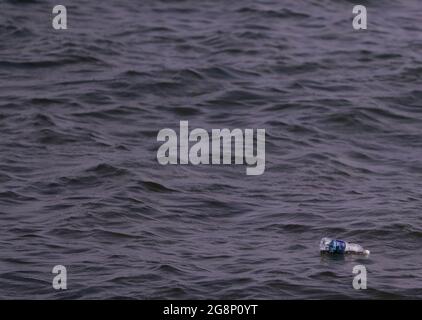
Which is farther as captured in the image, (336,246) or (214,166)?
(214,166)

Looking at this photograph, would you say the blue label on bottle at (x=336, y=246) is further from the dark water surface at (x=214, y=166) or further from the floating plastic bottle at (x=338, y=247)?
the dark water surface at (x=214, y=166)

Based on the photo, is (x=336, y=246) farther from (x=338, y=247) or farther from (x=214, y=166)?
(x=214, y=166)

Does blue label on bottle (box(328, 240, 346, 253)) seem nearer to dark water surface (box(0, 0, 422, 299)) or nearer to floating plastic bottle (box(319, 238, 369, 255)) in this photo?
floating plastic bottle (box(319, 238, 369, 255))

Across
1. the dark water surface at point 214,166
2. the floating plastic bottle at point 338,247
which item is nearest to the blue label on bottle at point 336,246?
the floating plastic bottle at point 338,247

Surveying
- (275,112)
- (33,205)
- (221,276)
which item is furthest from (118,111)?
(221,276)

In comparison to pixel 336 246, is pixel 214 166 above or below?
above

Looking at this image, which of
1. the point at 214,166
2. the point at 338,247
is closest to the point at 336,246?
the point at 338,247

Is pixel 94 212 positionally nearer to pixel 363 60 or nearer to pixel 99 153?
pixel 99 153
